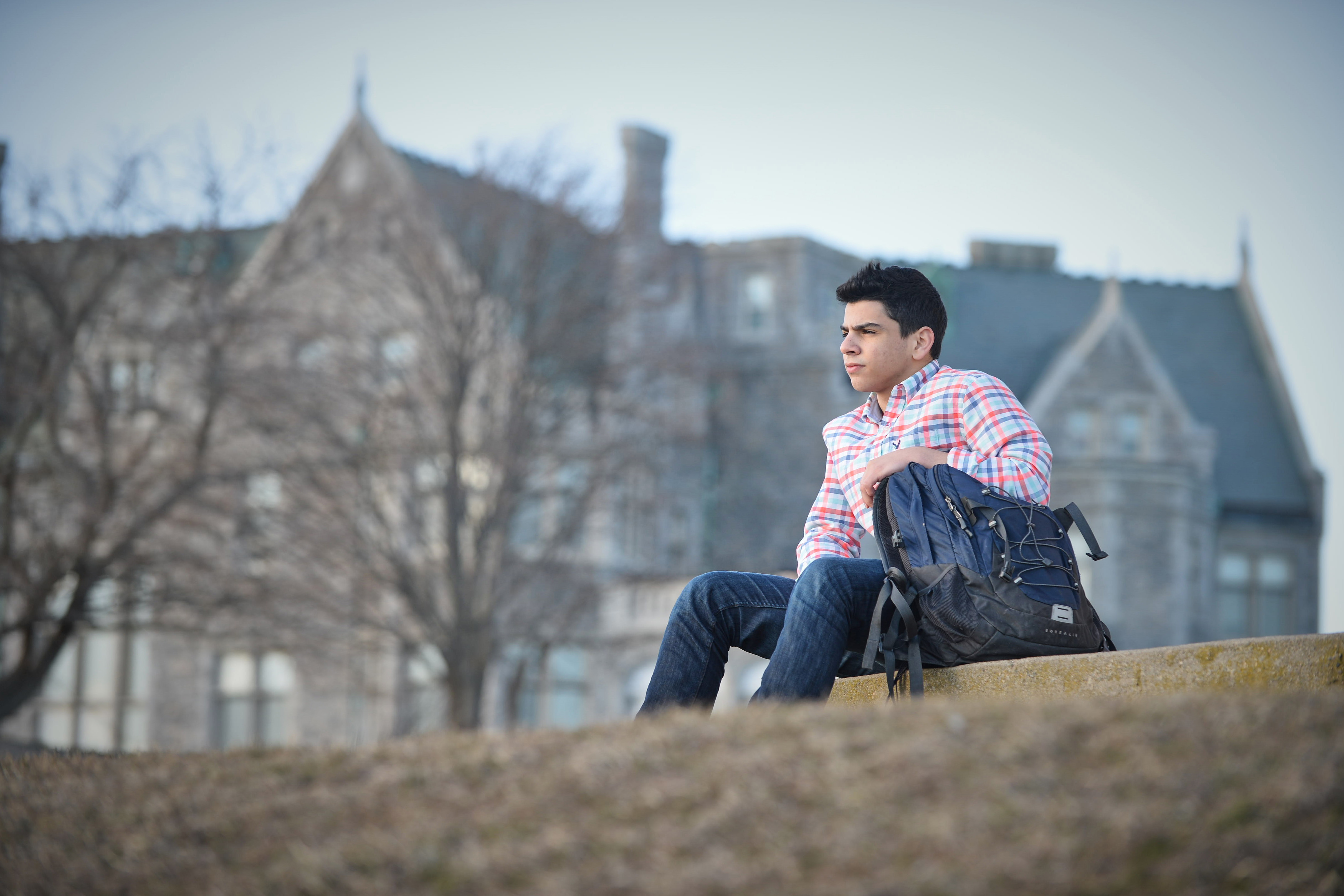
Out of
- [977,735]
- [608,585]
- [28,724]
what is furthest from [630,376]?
[977,735]

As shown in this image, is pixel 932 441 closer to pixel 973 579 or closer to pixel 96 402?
pixel 973 579

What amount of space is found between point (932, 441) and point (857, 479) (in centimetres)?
31

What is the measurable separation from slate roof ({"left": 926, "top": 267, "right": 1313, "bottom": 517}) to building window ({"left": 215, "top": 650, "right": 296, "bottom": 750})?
13.9 meters

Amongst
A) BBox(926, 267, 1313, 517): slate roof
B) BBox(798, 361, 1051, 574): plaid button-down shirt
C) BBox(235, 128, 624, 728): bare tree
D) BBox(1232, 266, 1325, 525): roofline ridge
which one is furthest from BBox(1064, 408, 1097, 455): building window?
BBox(798, 361, 1051, 574): plaid button-down shirt

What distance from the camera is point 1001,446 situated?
4445 millimetres

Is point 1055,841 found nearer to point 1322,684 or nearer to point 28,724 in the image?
point 1322,684

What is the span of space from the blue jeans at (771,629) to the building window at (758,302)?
26156 mm

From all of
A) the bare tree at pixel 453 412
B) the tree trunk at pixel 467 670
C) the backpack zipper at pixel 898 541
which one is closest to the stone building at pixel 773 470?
the bare tree at pixel 453 412

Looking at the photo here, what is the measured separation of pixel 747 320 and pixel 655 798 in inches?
1121

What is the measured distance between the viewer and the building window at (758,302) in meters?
31.0

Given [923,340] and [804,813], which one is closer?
[804,813]

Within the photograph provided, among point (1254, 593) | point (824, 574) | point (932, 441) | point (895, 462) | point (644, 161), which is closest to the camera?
point (824, 574)

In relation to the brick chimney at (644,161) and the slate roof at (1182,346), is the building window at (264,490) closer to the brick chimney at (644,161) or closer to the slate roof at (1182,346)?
the brick chimney at (644,161)

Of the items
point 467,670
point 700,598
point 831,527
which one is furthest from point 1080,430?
point 700,598
